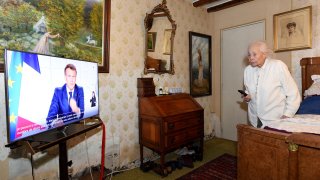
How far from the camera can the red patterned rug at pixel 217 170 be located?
245 cm

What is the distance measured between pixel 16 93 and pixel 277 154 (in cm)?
180

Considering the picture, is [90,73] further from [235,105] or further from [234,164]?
[235,105]

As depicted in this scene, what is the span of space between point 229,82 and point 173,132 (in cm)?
190

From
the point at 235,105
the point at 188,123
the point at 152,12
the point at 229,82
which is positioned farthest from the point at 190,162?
the point at 152,12

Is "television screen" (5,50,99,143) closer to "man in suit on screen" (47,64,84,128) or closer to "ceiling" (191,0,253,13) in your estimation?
"man in suit on screen" (47,64,84,128)

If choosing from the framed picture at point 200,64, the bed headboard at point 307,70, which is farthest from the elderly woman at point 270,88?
the framed picture at point 200,64

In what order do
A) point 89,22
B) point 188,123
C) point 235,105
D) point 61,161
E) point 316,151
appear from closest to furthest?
point 316,151, point 61,161, point 89,22, point 188,123, point 235,105

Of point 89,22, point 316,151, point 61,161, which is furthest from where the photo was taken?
point 89,22

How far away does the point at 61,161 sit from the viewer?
5.24ft

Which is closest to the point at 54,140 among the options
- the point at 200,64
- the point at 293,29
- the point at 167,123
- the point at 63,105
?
the point at 63,105

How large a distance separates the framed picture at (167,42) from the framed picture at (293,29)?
1.66 meters

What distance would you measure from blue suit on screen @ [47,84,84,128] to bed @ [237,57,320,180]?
1.43m

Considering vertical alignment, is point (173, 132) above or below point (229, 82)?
below

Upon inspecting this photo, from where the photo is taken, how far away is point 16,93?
47.4 inches
